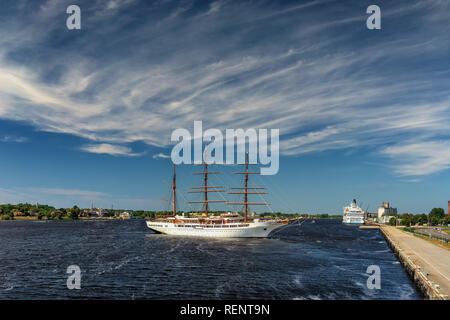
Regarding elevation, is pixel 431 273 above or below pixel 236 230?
above

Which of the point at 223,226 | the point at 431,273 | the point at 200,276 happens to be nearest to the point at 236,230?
the point at 223,226

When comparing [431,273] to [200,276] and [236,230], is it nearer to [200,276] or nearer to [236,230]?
[200,276]

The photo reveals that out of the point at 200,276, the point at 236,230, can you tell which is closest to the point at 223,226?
the point at 236,230

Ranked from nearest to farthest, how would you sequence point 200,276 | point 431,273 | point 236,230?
point 431,273, point 200,276, point 236,230

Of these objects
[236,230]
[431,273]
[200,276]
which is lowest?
[236,230]

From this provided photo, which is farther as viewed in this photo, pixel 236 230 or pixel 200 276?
pixel 236 230

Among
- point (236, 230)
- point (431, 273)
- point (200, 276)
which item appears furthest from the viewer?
point (236, 230)

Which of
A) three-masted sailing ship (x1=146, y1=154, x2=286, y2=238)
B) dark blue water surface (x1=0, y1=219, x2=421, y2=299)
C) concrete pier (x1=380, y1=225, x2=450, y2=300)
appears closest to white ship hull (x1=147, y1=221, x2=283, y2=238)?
three-masted sailing ship (x1=146, y1=154, x2=286, y2=238)

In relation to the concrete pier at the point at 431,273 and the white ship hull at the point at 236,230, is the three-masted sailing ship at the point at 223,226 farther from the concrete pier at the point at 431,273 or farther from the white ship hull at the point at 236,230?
the concrete pier at the point at 431,273

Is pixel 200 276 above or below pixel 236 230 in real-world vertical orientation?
above

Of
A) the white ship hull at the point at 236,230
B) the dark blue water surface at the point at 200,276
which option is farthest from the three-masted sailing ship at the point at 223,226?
the dark blue water surface at the point at 200,276

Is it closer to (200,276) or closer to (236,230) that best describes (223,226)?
(236,230)

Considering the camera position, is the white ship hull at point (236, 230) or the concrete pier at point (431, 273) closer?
the concrete pier at point (431, 273)
